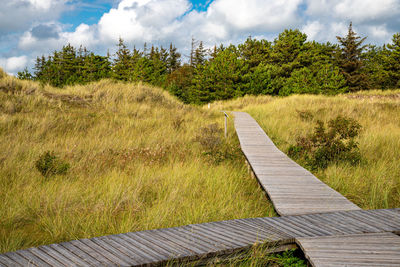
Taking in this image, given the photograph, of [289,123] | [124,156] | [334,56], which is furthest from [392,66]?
[124,156]

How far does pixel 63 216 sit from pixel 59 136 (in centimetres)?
548

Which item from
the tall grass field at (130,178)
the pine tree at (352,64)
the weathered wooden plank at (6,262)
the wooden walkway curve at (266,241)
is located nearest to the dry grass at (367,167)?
the tall grass field at (130,178)

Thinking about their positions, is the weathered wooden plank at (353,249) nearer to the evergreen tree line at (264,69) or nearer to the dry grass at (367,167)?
the dry grass at (367,167)

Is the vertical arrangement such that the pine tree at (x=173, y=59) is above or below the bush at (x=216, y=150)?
above

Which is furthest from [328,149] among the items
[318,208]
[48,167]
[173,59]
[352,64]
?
[173,59]

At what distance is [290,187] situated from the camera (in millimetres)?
4000

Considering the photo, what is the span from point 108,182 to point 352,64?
127ft

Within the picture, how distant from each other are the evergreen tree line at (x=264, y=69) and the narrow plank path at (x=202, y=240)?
2626 centimetres

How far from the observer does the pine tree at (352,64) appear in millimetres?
35250

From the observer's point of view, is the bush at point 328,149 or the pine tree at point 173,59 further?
the pine tree at point 173,59

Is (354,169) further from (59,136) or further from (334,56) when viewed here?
(334,56)

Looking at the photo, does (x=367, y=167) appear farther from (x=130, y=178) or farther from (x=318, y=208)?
(x=130, y=178)

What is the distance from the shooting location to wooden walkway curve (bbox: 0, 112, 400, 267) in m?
2.20

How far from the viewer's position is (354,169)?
5.14m
